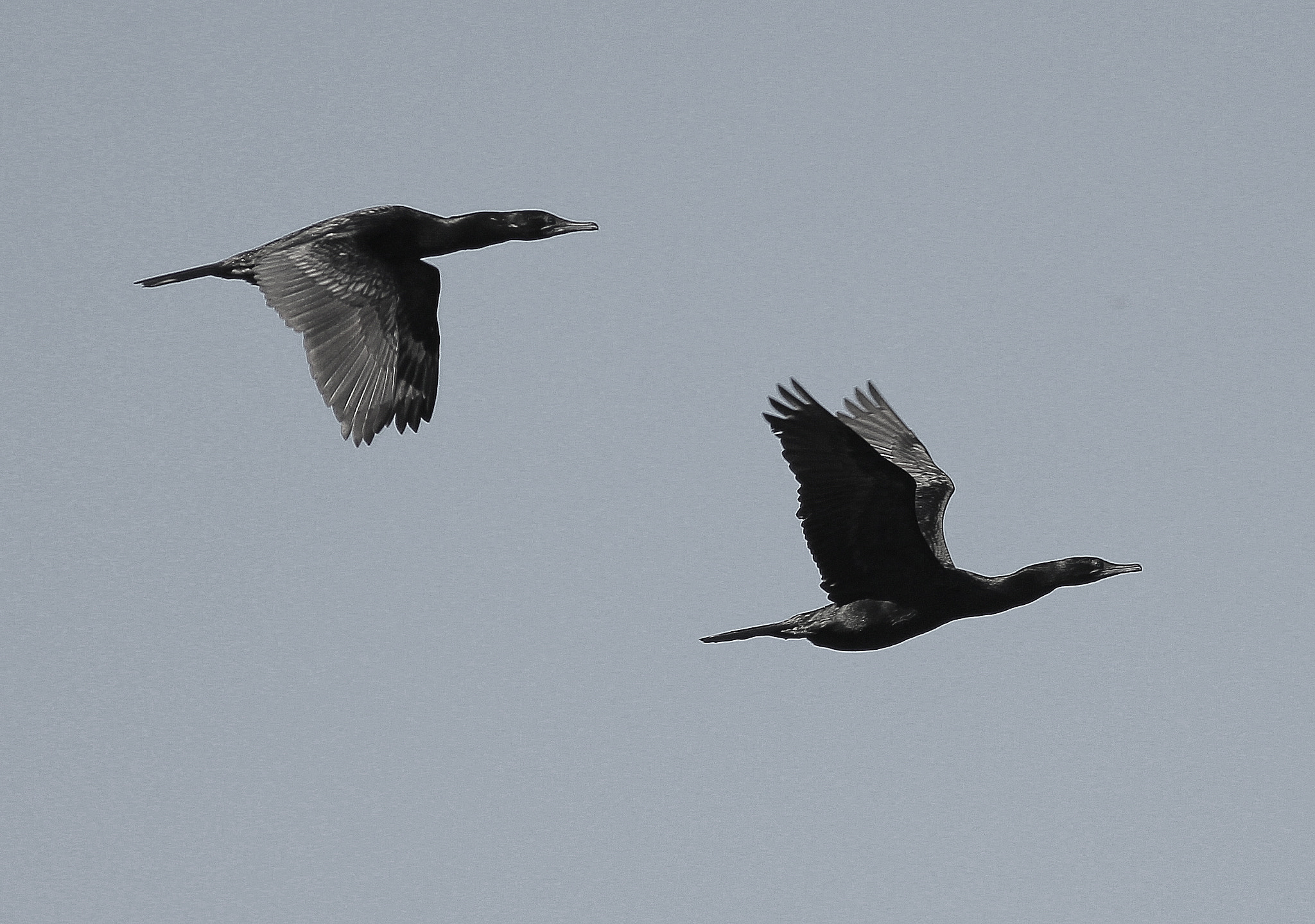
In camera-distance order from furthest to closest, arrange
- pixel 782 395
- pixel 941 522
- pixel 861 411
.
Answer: pixel 861 411 < pixel 941 522 < pixel 782 395

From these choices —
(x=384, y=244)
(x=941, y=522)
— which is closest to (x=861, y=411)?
(x=941, y=522)

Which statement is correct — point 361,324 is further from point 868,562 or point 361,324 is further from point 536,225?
point 868,562

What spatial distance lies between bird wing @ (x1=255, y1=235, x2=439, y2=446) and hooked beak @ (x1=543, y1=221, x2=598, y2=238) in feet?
2.89

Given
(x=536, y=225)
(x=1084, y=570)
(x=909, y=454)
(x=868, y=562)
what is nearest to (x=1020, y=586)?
(x=1084, y=570)

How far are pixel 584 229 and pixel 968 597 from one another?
11.9 feet

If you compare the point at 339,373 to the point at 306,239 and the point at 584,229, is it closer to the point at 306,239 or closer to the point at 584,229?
the point at 306,239

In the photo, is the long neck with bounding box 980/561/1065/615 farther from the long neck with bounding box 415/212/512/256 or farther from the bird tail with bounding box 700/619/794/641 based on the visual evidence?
the long neck with bounding box 415/212/512/256

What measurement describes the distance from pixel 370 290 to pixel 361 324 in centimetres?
27

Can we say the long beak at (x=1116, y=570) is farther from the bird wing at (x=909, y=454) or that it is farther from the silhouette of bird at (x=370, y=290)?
the silhouette of bird at (x=370, y=290)

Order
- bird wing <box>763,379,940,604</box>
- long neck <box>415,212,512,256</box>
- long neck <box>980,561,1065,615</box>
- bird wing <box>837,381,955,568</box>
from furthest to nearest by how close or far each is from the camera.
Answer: bird wing <box>837,381,955,568</box> → long neck <box>415,212,512,256</box> → long neck <box>980,561,1065,615</box> → bird wing <box>763,379,940,604</box>

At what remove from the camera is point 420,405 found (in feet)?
47.0

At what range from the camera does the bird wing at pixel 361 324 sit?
44.9 ft

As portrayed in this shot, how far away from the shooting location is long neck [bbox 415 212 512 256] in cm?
1472

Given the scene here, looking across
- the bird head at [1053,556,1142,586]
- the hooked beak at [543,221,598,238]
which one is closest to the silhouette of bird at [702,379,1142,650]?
the bird head at [1053,556,1142,586]
